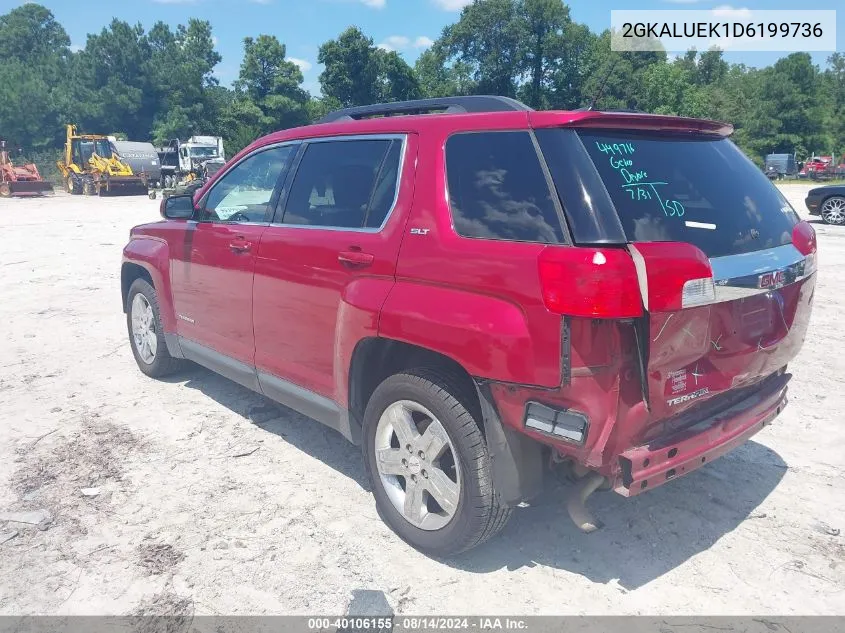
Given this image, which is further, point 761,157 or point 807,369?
point 761,157

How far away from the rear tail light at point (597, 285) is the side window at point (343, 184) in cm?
115

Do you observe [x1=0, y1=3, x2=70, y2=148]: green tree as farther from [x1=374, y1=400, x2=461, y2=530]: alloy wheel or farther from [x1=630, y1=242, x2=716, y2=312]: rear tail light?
[x1=630, y1=242, x2=716, y2=312]: rear tail light

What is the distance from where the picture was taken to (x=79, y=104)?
55.8 meters

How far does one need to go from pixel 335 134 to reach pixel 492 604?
258cm

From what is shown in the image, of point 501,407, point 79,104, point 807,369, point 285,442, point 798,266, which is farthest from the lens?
point 79,104

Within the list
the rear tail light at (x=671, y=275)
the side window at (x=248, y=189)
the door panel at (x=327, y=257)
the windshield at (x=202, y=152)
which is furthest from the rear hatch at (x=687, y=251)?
the windshield at (x=202, y=152)

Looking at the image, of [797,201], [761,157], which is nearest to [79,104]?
[797,201]

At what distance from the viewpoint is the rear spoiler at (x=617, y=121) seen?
2.63 metres

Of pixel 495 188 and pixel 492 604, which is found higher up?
pixel 495 188

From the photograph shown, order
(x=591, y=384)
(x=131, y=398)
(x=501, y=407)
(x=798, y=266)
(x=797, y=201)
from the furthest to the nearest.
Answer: (x=797, y=201), (x=131, y=398), (x=798, y=266), (x=501, y=407), (x=591, y=384)

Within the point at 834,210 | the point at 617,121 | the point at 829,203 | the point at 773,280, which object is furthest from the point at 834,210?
the point at 617,121

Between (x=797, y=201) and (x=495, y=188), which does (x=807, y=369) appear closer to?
(x=495, y=188)

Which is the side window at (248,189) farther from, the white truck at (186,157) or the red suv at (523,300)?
the white truck at (186,157)

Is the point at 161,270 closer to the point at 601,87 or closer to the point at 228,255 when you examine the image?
the point at 228,255
